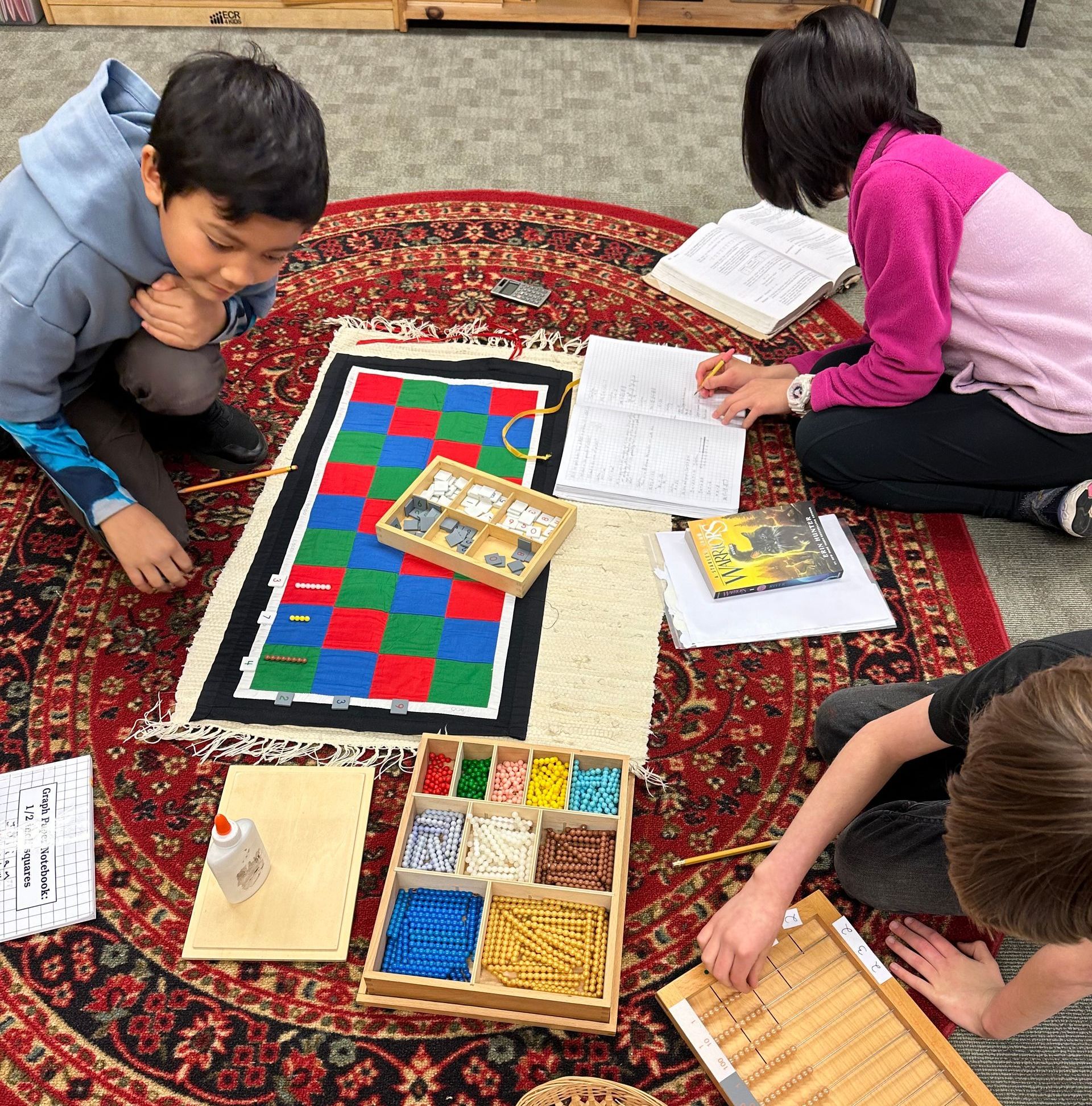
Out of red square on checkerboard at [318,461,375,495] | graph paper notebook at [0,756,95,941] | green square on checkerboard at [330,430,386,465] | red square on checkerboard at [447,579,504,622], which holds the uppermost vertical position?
green square on checkerboard at [330,430,386,465]

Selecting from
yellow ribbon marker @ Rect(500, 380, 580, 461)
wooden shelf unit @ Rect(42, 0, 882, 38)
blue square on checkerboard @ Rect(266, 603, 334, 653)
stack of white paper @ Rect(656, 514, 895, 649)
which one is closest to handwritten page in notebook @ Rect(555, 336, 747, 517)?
yellow ribbon marker @ Rect(500, 380, 580, 461)

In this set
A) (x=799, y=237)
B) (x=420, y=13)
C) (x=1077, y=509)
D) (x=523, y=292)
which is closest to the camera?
(x=1077, y=509)

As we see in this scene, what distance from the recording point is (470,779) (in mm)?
1233

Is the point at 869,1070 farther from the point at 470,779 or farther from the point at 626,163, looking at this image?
the point at 626,163

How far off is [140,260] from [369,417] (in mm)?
528

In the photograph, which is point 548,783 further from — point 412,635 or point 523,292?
point 523,292

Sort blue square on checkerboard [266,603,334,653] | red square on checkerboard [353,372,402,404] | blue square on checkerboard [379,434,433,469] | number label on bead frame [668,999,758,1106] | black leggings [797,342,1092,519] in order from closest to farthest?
number label on bead frame [668,999,758,1106] → blue square on checkerboard [266,603,334,653] → black leggings [797,342,1092,519] → blue square on checkerboard [379,434,433,469] → red square on checkerboard [353,372,402,404]

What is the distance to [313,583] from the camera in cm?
147

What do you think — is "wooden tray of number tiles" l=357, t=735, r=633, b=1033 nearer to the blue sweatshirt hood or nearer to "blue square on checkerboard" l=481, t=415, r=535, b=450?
"blue square on checkerboard" l=481, t=415, r=535, b=450

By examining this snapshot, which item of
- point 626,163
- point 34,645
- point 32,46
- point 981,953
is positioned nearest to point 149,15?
point 32,46

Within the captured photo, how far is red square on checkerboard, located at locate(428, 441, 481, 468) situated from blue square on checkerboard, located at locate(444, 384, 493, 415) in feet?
0.28

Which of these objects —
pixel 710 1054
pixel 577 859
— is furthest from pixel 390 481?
pixel 710 1054

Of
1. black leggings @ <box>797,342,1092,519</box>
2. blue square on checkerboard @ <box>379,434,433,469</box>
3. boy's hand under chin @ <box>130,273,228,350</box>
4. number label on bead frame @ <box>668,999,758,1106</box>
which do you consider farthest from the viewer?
blue square on checkerboard @ <box>379,434,433,469</box>

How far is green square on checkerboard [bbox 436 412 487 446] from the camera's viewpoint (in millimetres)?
1684
